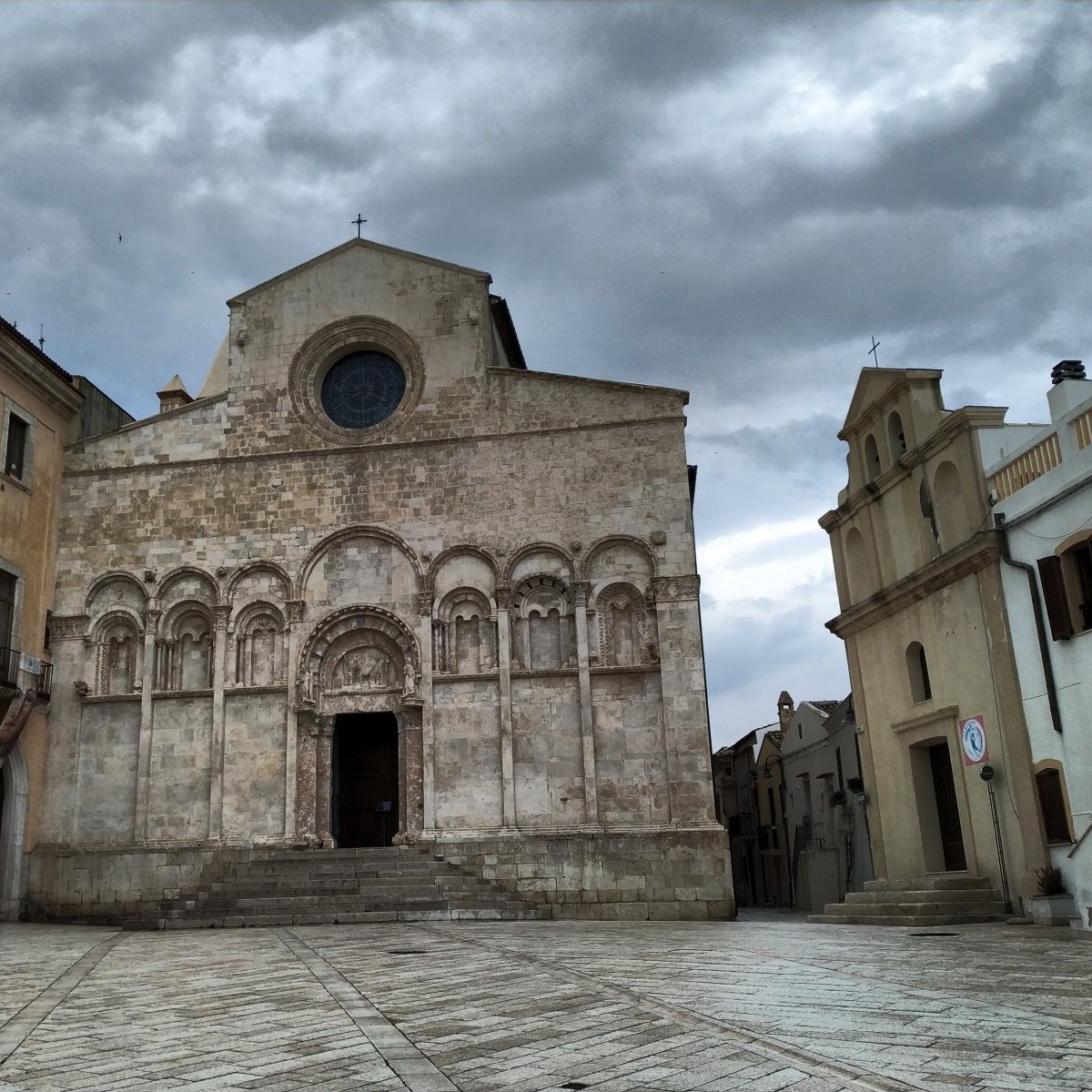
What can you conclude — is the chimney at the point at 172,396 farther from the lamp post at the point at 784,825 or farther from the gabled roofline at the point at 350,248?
the lamp post at the point at 784,825

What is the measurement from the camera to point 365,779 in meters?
22.2

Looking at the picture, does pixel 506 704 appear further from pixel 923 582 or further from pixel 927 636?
pixel 923 582

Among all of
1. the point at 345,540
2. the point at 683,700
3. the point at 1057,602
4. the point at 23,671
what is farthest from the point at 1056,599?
the point at 23,671

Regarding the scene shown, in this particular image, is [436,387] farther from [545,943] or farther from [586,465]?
[545,943]

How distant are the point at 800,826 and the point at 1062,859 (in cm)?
2136

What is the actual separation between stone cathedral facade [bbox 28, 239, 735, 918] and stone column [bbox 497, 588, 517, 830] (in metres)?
0.06

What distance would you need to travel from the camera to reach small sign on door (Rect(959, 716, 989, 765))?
1634 centimetres

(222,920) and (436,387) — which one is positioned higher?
(436,387)

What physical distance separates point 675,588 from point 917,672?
4.59m

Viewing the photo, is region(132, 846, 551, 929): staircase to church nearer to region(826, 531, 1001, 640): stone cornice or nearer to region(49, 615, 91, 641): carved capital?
region(49, 615, 91, 641): carved capital

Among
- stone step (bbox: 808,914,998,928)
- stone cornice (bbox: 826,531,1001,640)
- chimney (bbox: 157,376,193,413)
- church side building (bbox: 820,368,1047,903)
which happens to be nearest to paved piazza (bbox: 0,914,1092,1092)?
stone step (bbox: 808,914,998,928)

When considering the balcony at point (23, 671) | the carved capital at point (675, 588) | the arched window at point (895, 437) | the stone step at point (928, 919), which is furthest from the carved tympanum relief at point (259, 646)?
the arched window at point (895, 437)

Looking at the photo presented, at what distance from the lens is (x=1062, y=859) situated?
14.8 m

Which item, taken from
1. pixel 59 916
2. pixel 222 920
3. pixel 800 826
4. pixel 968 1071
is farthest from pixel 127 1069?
pixel 800 826
